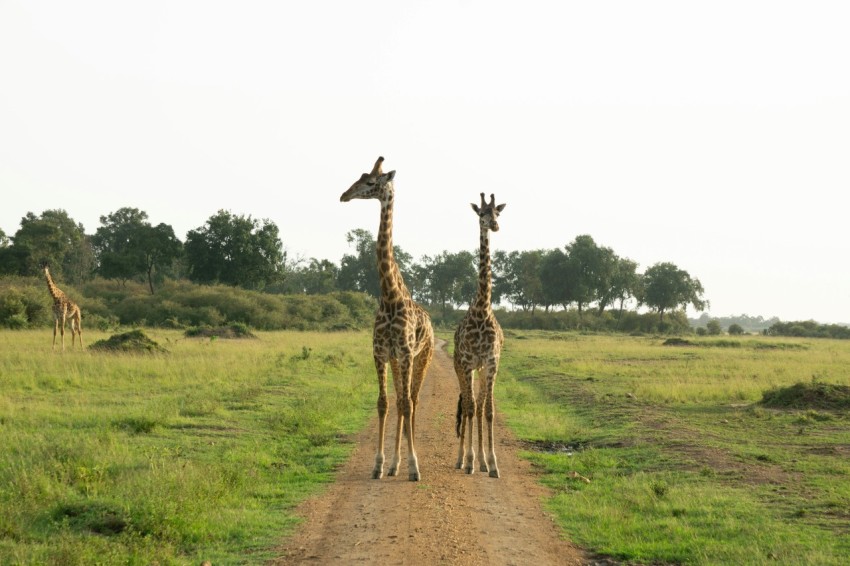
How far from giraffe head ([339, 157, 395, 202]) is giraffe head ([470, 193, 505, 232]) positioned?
150 centimetres

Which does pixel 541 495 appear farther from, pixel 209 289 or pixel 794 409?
pixel 209 289

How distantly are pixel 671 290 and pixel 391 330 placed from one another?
292 feet

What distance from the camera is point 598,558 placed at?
7.68 m

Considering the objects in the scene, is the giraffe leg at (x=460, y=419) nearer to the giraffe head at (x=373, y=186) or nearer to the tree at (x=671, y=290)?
the giraffe head at (x=373, y=186)

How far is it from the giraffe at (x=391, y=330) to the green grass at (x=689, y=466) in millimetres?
2099

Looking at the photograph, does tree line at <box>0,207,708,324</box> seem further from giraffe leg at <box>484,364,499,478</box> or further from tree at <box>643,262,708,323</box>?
giraffe leg at <box>484,364,499,478</box>

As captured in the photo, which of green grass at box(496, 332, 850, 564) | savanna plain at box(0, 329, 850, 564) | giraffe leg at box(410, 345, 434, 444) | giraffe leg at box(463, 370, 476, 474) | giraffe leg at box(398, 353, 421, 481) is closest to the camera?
savanna plain at box(0, 329, 850, 564)

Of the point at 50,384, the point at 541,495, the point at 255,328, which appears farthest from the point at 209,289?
the point at 541,495

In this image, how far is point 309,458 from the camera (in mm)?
11992

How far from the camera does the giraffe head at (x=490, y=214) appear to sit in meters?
12.0

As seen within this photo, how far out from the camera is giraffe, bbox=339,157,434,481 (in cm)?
1080

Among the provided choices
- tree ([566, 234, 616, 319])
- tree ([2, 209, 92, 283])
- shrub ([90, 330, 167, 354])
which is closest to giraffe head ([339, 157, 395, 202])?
shrub ([90, 330, 167, 354])

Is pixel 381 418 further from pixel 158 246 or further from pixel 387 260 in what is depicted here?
pixel 158 246

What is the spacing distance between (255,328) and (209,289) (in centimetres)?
621
